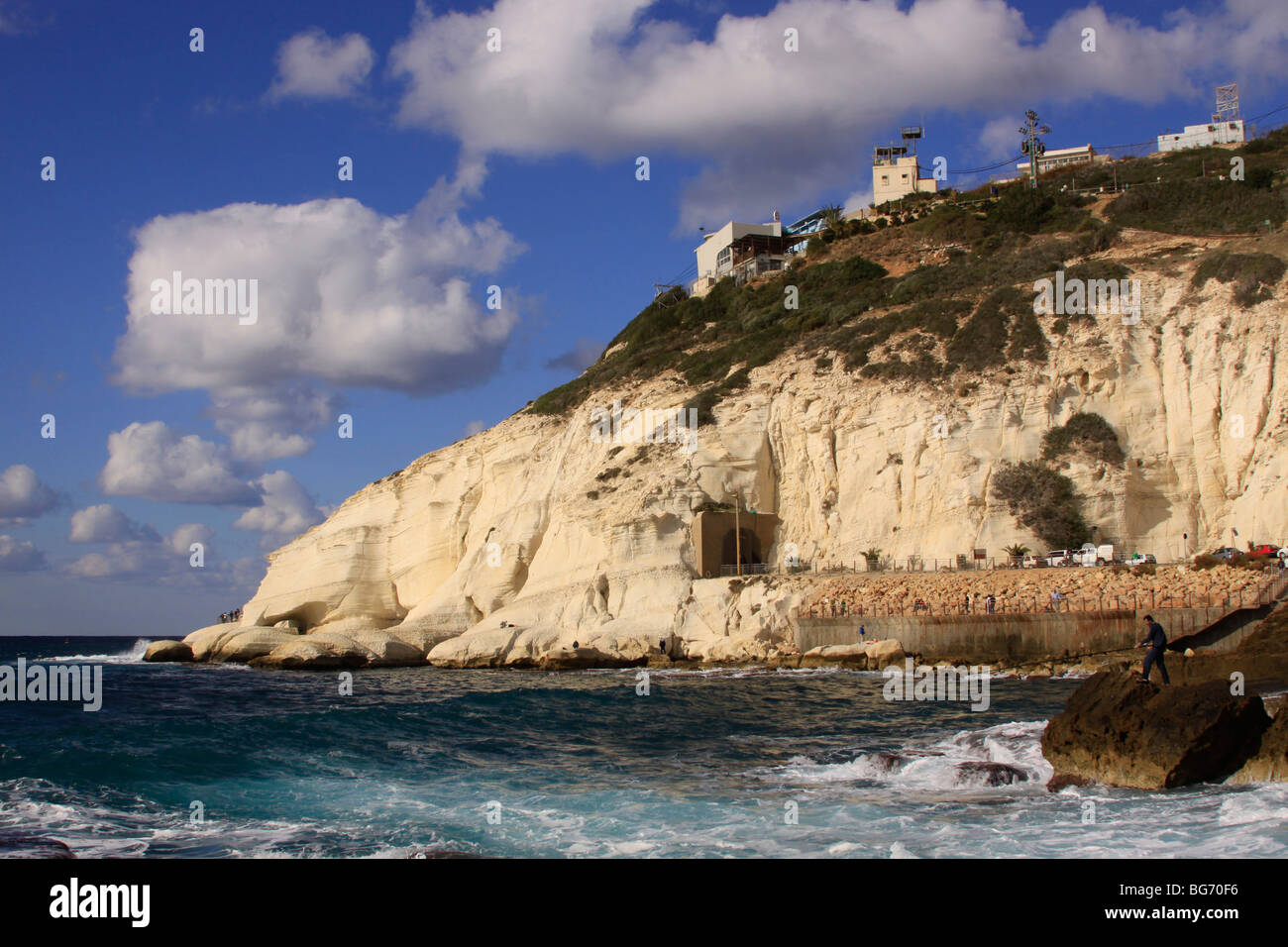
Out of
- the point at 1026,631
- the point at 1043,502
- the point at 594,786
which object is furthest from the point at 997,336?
the point at 594,786

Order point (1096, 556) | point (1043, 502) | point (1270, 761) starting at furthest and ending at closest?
1. point (1043, 502)
2. point (1096, 556)
3. point (1270, 761)

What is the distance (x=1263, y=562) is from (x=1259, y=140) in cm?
4814

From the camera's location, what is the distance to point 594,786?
14281mm

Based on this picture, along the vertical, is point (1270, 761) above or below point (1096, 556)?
below

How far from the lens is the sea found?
10750 millimetres

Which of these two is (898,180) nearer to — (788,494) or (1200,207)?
(1200,207)

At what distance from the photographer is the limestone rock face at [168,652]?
4956 centimetres

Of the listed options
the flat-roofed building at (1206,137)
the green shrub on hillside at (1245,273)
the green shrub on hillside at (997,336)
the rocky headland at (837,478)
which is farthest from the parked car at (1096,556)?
the flat-roofed building at (1206,137)

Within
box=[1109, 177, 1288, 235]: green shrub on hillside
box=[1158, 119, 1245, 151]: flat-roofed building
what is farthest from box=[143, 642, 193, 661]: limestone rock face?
box=[1158, 119, 1245, 151]: flat-roofed building

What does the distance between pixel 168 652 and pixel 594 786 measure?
4381cm

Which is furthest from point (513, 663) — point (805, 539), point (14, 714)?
point (14, 714)

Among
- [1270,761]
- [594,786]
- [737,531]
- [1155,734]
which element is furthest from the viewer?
[737,531]

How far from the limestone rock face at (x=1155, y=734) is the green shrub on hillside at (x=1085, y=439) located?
24.7 m

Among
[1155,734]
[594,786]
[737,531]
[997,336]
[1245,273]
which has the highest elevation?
[1245,273]
